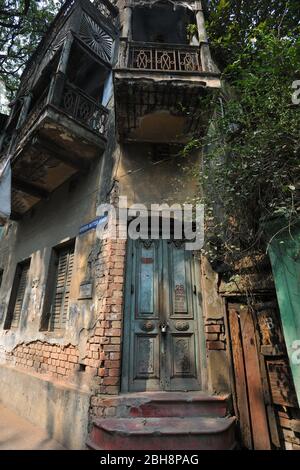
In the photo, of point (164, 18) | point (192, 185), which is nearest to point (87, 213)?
point (192, 185)

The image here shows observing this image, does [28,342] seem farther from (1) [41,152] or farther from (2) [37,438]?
(1) [41,152]

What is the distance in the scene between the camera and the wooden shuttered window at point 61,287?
4.81m

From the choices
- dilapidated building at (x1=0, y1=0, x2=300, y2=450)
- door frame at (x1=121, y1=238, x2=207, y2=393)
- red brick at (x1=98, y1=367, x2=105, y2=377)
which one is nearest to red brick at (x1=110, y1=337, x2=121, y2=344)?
dilapidated building at (x1=0, y1=0, x2=300, y2=450)

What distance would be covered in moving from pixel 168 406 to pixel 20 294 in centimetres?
489

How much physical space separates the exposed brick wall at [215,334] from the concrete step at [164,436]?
864mm

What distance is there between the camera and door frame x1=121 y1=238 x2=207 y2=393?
11.6ft

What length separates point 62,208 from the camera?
18.6 feet

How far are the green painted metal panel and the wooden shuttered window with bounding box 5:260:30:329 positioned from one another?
5.70m

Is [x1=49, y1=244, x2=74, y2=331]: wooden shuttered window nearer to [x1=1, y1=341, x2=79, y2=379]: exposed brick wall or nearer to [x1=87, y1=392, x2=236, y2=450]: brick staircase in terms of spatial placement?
[x1=1, y1=341, x2=79, y2=379]: exposed brick wall

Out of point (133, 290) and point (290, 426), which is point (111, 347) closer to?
point (133, 290)

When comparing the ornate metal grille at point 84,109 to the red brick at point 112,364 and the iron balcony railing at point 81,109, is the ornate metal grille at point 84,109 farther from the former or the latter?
the red brick at point 112,364

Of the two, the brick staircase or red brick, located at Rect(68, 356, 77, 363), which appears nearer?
the brick staircase

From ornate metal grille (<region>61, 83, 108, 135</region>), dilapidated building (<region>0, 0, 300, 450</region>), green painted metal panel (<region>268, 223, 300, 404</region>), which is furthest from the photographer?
ornate metal grille (<region>61, 83, 108, 135</region>)

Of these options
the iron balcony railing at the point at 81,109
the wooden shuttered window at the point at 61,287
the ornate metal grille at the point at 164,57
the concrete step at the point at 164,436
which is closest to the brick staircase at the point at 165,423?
the concrete step at the point at 164,436
